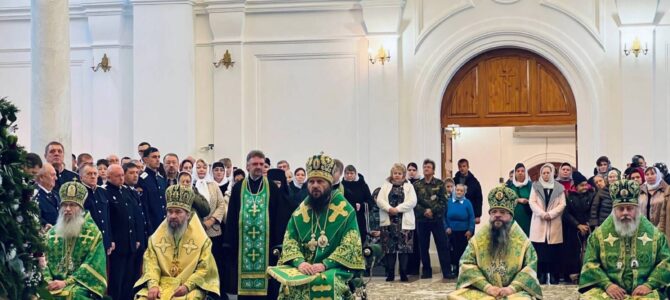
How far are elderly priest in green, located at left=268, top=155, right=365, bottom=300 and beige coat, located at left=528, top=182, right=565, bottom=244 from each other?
447cm

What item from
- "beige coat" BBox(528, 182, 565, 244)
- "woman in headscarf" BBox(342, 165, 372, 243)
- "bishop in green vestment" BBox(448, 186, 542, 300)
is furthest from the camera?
"woman in headscarf" BBox(342, 165, 372, 243)

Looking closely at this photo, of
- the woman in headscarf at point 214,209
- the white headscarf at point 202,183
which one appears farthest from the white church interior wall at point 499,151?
the woman in headscarf at point 214,209

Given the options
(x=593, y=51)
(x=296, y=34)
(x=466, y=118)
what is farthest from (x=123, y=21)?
(x=593, y=51)

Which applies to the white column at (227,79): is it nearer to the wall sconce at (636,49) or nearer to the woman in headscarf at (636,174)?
the wall sconce at (636,49)

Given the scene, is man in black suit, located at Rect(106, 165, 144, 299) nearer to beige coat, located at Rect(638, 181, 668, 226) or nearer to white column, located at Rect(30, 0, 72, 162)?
white column, located at Rect(30, 0, 72, 162)

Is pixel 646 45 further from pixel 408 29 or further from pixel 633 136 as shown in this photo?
pixel 408 29

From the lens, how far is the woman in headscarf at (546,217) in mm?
12875

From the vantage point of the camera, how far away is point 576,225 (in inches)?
508

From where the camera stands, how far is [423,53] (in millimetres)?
16297

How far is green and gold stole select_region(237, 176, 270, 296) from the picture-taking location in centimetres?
1046

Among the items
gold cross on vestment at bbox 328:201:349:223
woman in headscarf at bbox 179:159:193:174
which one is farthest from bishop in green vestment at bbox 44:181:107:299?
woman in headscarf at bbox 179:159:193:174

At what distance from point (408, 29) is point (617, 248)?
8170 mm

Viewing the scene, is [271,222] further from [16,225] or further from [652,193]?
[16,225]

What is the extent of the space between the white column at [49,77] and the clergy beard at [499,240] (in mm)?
5701
